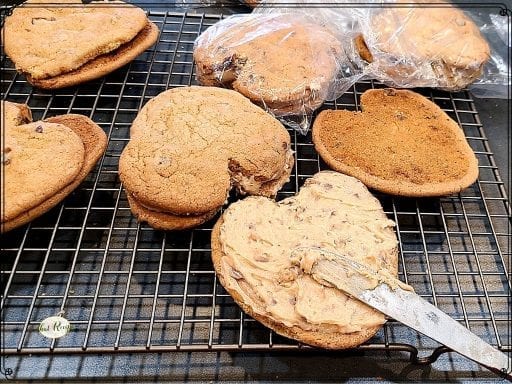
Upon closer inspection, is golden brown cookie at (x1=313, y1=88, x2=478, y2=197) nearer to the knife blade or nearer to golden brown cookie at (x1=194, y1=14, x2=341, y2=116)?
golden brown cookie at (x1=194, y1=14, x2=341, y2=116)

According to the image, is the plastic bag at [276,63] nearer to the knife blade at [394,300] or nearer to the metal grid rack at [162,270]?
the metal grid rack at [162,270]

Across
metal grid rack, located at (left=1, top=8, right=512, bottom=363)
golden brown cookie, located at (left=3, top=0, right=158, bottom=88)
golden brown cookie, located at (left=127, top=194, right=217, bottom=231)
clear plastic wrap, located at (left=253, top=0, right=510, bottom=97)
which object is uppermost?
clear plastic wrap, located at (left=253, top=0, right=510, bottom=97)

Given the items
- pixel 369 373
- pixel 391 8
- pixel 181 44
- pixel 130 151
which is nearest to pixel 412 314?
pixel 369 373

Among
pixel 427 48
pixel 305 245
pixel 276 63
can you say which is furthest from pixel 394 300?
pixel 427 48

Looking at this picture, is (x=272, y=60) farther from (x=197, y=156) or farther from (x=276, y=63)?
(x=197, y=156)

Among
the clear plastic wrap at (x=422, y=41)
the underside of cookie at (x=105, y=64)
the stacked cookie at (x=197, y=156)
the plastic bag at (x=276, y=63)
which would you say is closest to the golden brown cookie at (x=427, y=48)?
the clear plastic wrap at (x=422, y=41)

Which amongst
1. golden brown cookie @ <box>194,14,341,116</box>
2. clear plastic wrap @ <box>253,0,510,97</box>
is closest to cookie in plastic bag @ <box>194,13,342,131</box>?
golden brown cookie @ <box>194,14,341,116</box>
